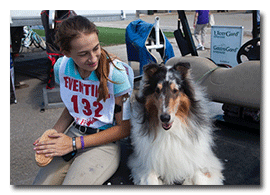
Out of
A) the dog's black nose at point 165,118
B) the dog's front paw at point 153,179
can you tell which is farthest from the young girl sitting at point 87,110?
the dog's black nose at point 165,118

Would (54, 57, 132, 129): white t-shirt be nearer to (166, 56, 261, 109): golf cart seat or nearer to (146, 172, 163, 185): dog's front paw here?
(146, 172, 163, 185): dog's front paw

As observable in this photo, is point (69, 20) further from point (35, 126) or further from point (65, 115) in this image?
point (35, 126)

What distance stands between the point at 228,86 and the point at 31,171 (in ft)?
8.12

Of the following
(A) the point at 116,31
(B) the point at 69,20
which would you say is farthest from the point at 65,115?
(A) the point at 116,31

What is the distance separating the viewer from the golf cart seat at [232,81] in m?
1.95

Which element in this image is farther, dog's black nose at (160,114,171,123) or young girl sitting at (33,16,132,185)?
young girl sitting at (33,16,132,185)

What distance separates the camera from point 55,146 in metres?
1.69

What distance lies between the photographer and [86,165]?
1692mm

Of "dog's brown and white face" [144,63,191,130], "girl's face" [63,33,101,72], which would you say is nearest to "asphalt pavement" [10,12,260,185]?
"dog's brown and white face" [144,63,191,130]

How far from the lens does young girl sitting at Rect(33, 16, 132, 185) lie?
1.62m

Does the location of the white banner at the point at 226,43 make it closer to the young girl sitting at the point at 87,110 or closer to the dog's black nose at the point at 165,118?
the young girl sitting at the point at 87,110

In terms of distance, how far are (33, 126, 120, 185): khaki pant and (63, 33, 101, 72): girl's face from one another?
0.57 metres

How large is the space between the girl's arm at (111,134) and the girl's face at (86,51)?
31 centimetres

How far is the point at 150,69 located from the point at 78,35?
50 cm
